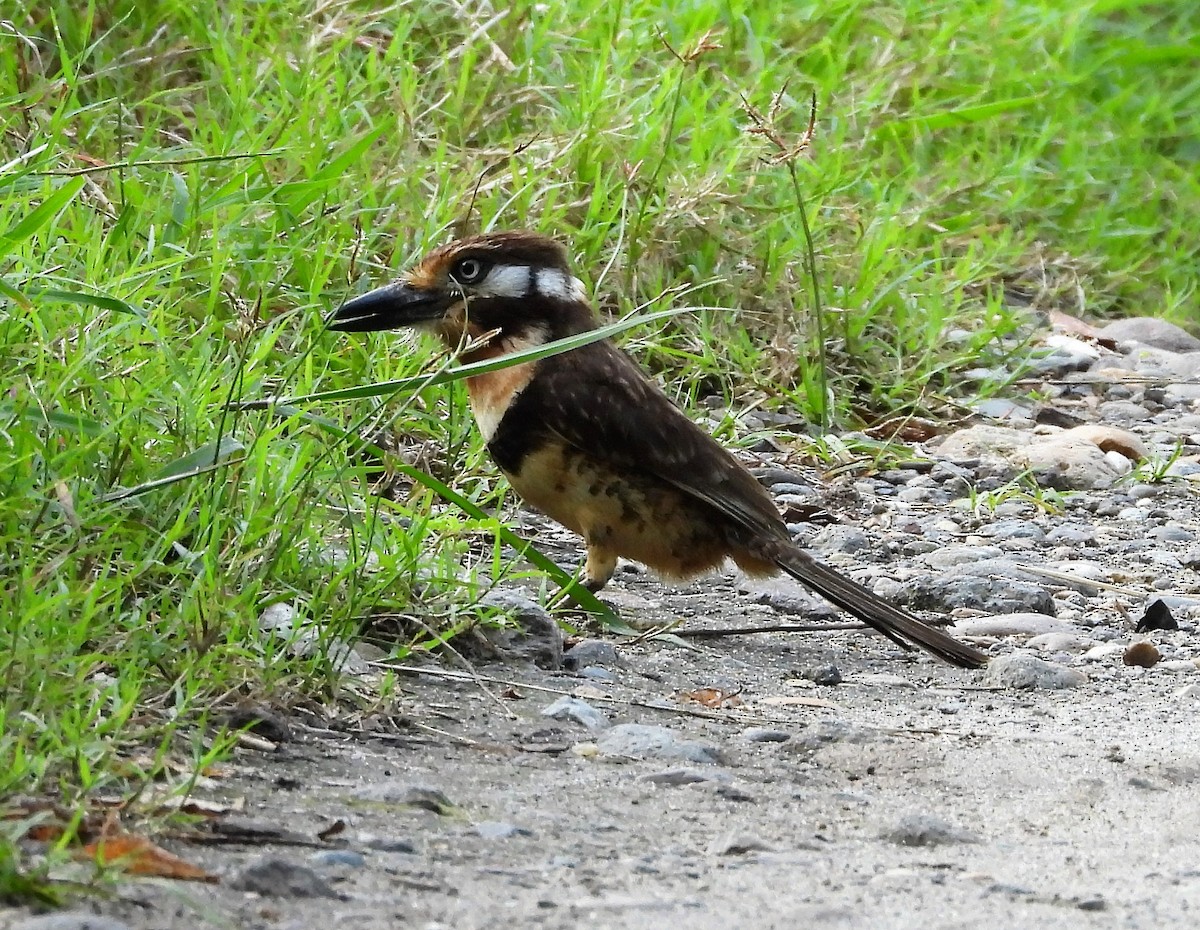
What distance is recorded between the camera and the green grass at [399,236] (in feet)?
10.2

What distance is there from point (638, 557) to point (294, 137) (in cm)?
170

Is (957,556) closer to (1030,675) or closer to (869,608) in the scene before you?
(869,608)

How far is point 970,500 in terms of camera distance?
17.8 feet

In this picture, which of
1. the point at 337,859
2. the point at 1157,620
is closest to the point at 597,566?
the point at 1157,620

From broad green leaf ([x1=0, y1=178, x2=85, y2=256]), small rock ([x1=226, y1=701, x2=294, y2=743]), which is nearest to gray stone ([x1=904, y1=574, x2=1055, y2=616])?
small rock ([x1=226, y1=701, x2=294, y2=743])

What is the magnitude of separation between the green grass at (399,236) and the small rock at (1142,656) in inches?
58.0

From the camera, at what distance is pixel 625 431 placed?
4.31 m

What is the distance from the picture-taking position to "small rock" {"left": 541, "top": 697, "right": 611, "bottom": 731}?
3336 mm

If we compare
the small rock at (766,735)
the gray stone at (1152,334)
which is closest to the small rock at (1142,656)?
the small rock at (766,735)

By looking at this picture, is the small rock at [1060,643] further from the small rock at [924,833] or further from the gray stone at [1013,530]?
the small rock at [924,833]

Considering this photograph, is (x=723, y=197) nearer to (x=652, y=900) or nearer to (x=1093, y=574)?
(x=1093, y=574)

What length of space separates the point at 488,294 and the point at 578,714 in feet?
4.91

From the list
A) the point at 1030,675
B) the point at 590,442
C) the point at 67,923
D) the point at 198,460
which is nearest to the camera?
the point at 67,923

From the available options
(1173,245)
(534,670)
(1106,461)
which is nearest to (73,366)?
(534,670)
